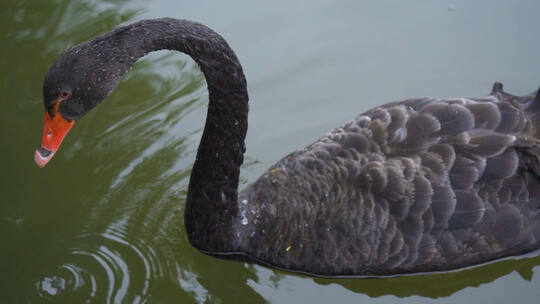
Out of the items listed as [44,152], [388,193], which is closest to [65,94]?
[44,152]

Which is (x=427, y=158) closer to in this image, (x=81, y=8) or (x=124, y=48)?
(x=124, y=48)

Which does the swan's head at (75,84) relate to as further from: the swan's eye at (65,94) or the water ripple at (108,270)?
the water ripple at (108,270)

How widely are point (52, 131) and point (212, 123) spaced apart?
35.9 inches

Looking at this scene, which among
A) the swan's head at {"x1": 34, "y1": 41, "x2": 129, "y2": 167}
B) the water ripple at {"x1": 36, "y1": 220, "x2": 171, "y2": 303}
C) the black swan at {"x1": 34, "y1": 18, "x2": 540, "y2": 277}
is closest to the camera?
the swan's head at {"x1": 34, "y1": 41, "x2": 129, "y2": 167}

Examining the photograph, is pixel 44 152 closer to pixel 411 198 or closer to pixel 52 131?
pixel 52 131

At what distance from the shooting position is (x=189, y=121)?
18.9ft

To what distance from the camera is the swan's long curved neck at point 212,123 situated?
3721 millimetres

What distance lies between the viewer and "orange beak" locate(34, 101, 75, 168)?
12.0 feet

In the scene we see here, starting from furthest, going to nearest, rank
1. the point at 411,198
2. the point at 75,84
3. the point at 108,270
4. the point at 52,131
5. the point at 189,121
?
1. the point at 189,121
2. the point at 108,270
3. the point at 411,198
4. the point at 52,131
5. the point at 75,84

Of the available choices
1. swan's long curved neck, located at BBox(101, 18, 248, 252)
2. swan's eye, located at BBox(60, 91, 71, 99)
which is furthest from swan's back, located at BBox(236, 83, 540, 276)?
swan's eye, located at BBox(60, 91, 71, 99)

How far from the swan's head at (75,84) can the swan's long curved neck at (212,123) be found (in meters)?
0.13

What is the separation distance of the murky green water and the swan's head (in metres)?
1.21

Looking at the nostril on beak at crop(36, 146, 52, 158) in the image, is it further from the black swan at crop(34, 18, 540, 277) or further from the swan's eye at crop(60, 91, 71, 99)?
the black swan at crop(34, 18, 540, 277)

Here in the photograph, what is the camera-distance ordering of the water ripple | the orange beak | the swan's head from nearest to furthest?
the swan's head → the orange beak → the water ripple
